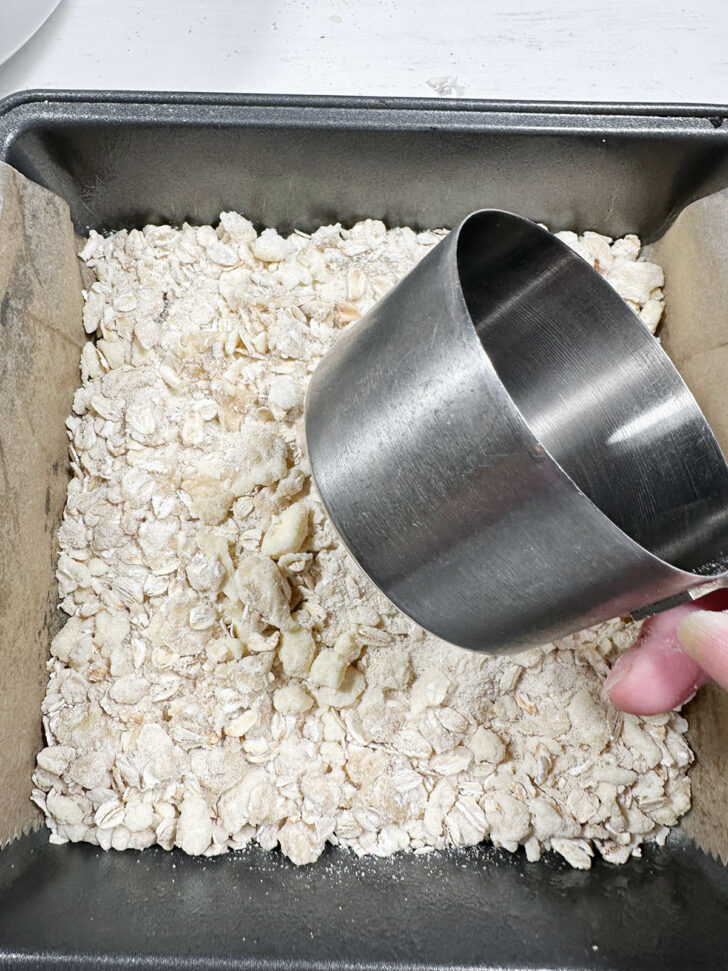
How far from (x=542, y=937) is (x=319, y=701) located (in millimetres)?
233

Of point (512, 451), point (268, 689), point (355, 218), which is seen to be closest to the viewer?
point (512, 451)

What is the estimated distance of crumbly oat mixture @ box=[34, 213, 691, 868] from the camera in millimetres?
631

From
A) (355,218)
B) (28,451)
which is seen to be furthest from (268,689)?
(355,218)

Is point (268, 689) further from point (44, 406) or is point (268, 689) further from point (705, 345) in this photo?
point (705, 345)

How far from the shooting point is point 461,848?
0.64 m

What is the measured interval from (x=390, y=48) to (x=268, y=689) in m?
0.72

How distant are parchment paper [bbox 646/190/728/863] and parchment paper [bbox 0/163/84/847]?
0.53 metres

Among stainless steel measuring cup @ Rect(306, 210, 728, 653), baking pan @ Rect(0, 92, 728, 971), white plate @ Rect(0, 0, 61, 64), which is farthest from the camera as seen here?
white plate @ Rect(0, 0, 61, 64)

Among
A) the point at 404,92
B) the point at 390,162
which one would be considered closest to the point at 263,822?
the point at 390,162

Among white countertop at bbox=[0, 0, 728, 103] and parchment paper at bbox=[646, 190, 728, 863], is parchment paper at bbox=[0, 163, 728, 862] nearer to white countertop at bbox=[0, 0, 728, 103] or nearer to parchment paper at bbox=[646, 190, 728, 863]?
parchment paper at bbox=[646, 190, 728, 863]

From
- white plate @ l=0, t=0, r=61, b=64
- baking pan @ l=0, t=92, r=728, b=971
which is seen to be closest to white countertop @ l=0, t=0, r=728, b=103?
white plate @ l=0, t=0, r=61, b=64

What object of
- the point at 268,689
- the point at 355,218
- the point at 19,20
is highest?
the point at 19,20

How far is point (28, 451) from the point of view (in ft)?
2.19

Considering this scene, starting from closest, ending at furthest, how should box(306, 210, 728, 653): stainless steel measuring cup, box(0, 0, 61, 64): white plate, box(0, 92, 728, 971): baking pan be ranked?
box(306, 210, 728, 653): stainless steel measuring cup → box(0, 92, 728, 971): baking pan → box(0, 0, 61, 64): white plate
